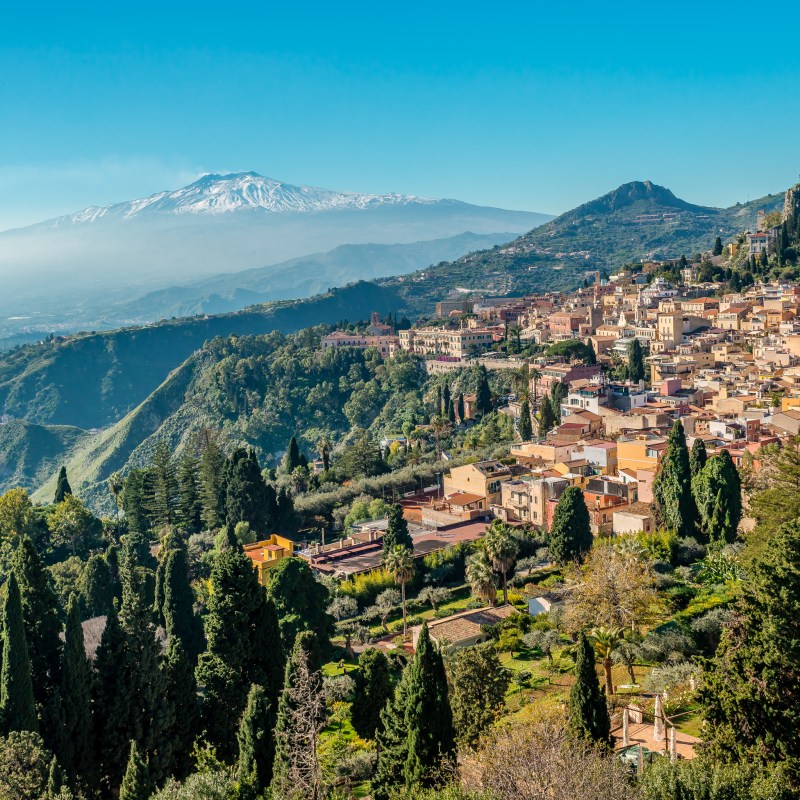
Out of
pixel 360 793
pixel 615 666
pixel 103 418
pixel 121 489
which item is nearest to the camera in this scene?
pixel 360 793

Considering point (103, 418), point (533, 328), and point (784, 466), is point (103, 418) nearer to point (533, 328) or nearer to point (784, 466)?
point (533, 328)

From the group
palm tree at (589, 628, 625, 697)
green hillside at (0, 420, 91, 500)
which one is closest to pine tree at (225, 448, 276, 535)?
palm tree at (589, 628, 625, 697)

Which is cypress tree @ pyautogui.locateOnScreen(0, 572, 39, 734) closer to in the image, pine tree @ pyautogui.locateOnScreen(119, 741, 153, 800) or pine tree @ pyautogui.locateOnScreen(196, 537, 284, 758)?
pine tree @ pyautogui.locateOnScreen(196, 537, 284, 758)

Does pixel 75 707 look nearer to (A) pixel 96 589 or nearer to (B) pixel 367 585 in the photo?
(B) pixel 367 585

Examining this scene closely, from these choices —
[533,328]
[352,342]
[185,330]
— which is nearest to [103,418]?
[185,330]

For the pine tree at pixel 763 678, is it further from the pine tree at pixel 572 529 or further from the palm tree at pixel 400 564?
the palm tree at pixel 400 564

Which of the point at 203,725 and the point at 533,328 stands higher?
the point at 533,328
